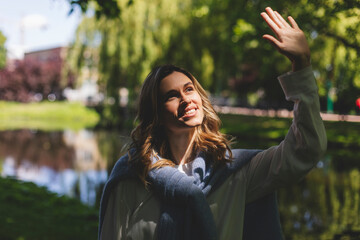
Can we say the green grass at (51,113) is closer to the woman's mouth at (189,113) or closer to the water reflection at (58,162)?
the water reflection at (58,162)

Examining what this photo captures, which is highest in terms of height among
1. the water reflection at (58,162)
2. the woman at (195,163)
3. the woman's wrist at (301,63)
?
the woman's wrist at (301,63)

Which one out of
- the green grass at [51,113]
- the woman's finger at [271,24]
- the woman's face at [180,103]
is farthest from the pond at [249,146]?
the green grass at [51,113]

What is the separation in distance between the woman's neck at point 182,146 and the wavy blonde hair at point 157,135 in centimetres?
2

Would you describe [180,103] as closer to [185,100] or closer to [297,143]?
[185,100]

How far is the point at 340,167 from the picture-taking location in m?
11.6

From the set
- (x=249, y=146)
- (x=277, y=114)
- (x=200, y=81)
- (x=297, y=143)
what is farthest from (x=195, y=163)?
(x=277, y=114)

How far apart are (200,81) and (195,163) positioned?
17677mm

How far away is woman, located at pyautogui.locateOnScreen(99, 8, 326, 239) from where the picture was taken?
1.44 meters

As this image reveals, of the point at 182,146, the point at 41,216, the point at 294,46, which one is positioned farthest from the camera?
the point at 41,216

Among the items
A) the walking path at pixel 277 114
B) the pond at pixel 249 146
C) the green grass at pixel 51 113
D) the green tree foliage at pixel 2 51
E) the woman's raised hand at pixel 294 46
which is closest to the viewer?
the woman's raised hand at pixel 294 46

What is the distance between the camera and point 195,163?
5.48 ft

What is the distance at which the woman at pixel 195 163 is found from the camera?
144cm

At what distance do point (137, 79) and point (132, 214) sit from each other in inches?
714

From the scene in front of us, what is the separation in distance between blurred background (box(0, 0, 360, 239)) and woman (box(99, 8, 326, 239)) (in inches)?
9.6
